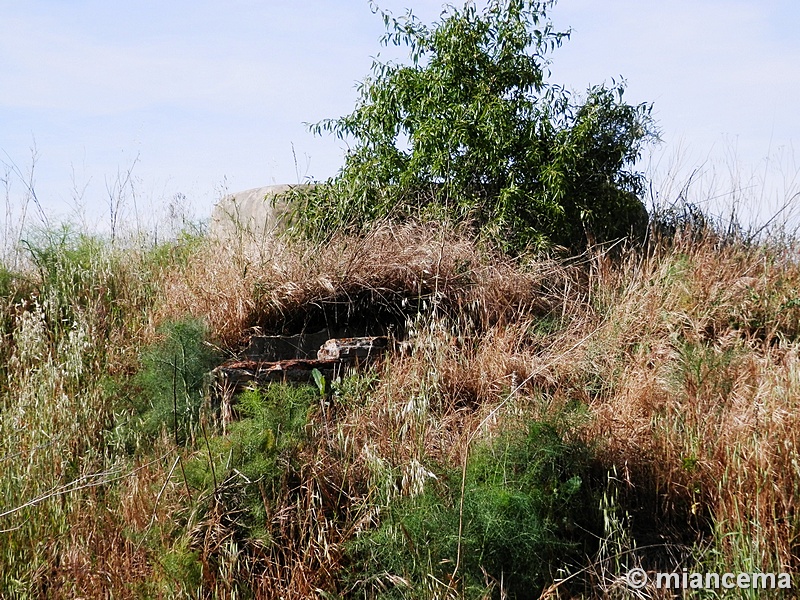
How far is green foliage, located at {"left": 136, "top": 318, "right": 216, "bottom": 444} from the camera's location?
4426mm

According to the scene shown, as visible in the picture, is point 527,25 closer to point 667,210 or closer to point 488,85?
point 488,85

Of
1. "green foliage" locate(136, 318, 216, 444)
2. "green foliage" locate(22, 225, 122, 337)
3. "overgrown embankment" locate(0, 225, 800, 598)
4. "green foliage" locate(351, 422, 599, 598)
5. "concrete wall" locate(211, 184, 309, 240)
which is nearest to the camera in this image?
"green foliage" locate(351, 422, 599, 598)

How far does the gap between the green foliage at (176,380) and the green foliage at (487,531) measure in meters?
1.42

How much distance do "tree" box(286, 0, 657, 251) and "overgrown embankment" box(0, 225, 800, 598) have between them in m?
0.86

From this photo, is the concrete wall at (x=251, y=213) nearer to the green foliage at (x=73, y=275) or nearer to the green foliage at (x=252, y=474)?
the green foliage at (x=73, y=275)

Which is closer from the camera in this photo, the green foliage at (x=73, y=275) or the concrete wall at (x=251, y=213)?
the green foliage at (x=73, y=275)

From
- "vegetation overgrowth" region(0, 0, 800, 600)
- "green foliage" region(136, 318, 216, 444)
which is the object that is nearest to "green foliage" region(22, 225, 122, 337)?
"vegetation overgrowth" region(0, 0, 800, 600)

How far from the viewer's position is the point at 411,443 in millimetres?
3842

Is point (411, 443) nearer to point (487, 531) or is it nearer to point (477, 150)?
point (487, 531)

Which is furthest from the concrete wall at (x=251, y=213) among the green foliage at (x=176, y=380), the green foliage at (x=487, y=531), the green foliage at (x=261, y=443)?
the green foliage at (x=487, y=531)

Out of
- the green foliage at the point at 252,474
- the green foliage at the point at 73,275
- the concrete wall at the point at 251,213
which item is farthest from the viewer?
the concrete wall at the point at 251,213

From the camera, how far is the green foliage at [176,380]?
14.5ft

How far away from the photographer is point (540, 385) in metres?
5.02

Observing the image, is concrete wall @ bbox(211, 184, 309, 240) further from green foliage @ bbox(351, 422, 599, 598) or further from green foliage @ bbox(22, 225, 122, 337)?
green foliage @ bbox(351, 422, 599, 598)
